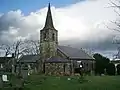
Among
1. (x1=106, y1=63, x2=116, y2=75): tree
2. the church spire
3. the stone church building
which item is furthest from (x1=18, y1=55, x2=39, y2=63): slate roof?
(x1=106, y1=63, x2=116, y2=75): tree

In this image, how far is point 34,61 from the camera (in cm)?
9206

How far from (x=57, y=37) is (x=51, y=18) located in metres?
5.76

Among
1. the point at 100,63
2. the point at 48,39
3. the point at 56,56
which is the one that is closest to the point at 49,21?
the point at 48,39

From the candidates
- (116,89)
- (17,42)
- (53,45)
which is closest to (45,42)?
(53,45)

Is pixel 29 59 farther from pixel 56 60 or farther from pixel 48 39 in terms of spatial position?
pixel 56 60

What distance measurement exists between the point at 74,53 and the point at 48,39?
8.83m

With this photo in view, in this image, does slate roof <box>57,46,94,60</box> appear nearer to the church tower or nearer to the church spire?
the church tower

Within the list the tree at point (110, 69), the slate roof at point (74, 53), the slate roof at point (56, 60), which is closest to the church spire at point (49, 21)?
the slate roof at point (74, 53)

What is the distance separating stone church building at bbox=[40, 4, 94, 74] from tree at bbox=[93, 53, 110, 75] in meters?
1.91

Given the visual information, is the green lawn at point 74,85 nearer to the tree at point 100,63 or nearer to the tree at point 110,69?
the tree at point 110,69

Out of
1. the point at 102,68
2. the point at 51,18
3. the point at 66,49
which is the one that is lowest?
the point at 102,68

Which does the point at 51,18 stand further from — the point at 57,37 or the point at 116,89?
the point at 116,89

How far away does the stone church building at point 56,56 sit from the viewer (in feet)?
231

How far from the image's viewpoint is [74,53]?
255 ft
